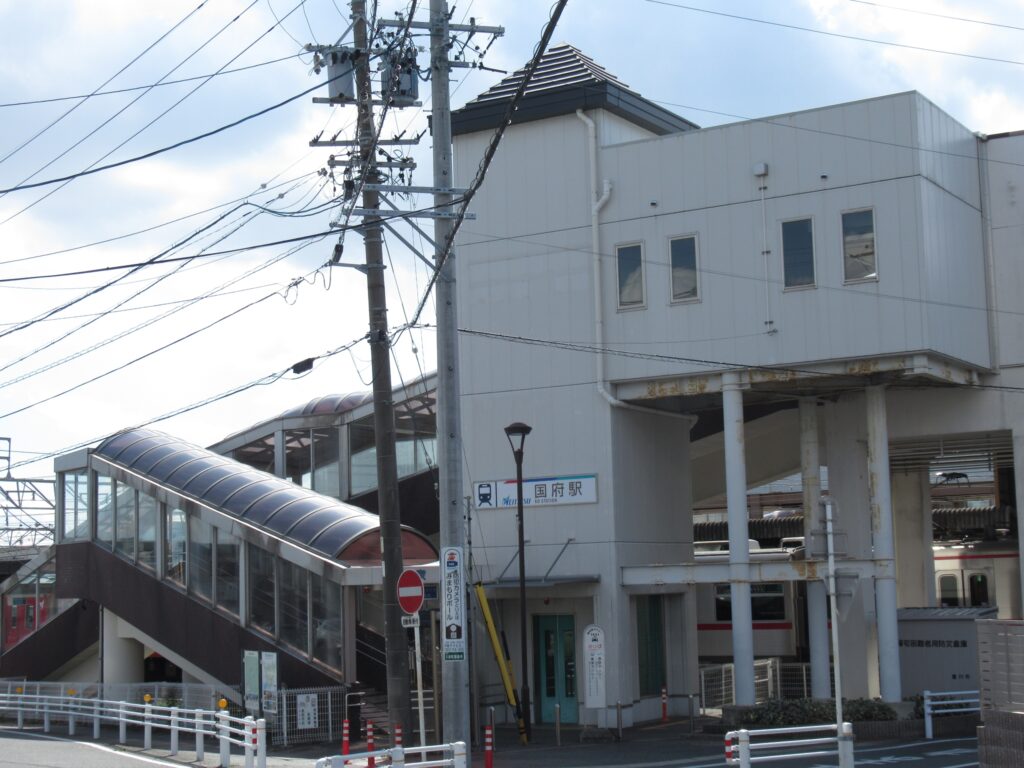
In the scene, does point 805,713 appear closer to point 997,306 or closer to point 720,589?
point 997,306

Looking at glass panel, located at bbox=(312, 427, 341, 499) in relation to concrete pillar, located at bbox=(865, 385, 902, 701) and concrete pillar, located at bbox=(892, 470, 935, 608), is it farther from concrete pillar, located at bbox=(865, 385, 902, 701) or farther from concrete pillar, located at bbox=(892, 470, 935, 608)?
concrete pillar, located at bbox=(865, 385, 902, 701)

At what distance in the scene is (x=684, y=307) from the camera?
27.3 metres

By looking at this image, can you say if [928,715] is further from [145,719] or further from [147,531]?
[147,531]

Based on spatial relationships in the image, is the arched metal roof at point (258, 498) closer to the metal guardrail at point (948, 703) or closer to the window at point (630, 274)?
the window at point (630, 274)

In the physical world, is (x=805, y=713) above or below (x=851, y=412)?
below

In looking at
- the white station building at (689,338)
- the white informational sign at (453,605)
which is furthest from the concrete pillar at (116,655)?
the white informational sign at (453,605)

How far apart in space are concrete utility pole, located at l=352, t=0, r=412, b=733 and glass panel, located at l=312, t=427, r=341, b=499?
18.0 m

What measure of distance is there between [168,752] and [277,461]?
15895 millimetres

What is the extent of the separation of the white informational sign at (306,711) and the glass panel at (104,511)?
10190mm

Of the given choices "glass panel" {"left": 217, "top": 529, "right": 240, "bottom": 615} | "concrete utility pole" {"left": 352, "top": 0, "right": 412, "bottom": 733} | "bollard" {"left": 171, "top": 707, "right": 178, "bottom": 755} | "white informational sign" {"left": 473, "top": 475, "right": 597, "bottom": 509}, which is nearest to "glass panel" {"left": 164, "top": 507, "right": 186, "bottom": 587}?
"glass panel" {"left": 217, "top": 529, "right": 240, "bottom": 615}

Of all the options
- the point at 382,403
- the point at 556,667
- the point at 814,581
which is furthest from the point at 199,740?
the point at 814,581

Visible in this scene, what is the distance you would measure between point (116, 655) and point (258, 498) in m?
7.04

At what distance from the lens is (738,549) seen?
26359 millimetres

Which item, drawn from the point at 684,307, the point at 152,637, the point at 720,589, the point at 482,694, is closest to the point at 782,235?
the point at 684,307
